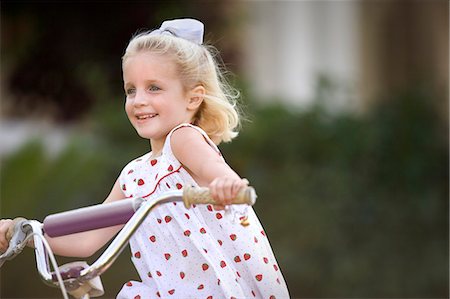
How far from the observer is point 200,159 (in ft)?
9.95

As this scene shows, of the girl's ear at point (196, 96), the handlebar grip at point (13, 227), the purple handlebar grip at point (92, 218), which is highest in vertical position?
the girl's ear at point (196, 96)

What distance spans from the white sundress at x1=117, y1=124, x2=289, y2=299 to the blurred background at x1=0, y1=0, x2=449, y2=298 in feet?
16.9

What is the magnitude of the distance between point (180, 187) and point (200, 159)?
0.61 feet

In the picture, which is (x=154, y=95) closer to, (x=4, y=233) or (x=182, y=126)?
(x=182, y=126)

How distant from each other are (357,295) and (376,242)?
1.80ft

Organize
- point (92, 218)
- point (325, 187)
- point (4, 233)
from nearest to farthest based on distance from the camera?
point (92, 218), point (4, 233), point (325, 187)

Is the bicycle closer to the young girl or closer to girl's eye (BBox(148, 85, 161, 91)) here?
the young girl

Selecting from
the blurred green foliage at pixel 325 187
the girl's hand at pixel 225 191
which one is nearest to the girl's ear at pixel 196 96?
the girl's hand at pixel 225 191

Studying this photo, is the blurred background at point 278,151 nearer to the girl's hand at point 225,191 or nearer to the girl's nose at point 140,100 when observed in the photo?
the girl's nose at point 140,100

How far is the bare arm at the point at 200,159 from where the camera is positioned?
2887mm

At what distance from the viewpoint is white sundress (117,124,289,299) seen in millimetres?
3094

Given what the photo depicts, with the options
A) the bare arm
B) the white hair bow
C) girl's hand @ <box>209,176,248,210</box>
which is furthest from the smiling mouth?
girl's hand @ <box>209,176,248,210</box>

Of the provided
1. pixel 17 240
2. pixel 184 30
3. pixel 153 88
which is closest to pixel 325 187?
pixel 184 30

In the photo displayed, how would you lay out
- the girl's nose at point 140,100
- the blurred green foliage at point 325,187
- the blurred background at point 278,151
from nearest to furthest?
the girl's nose at point 140,100 < the blurred green foliage at point 325,187 < the blurred background at point 278,151
